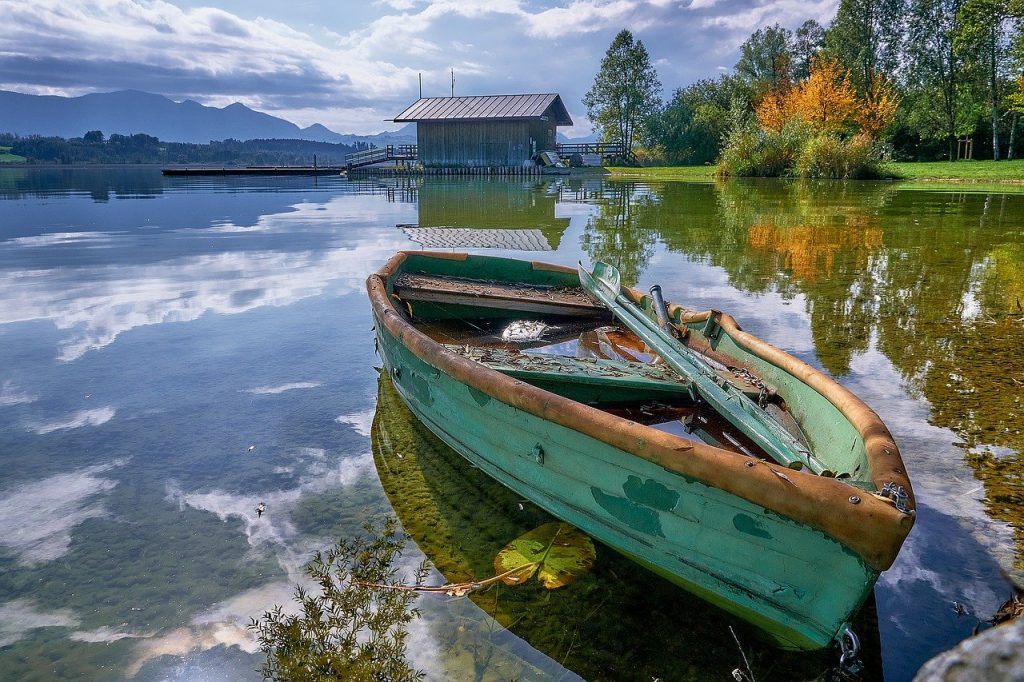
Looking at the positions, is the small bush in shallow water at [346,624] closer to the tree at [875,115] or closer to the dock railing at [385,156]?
the tree at [875,115]

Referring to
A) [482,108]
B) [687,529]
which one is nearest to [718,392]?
[687,529]

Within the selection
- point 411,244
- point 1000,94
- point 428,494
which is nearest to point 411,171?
point 411,244

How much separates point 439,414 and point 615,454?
5.47 ft

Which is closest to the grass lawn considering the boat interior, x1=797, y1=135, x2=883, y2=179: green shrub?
x1=797, y1=135, x2=883, y2=179: green shrub

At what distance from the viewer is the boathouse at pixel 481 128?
4150cm

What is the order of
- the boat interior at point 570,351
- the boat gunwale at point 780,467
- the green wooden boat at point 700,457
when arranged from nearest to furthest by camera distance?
the boat gunwale at point 780,467 < the green wooden boat at point 700,457 < the boat interior at point 570,351

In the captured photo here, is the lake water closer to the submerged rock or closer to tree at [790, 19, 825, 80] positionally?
the submerged rock

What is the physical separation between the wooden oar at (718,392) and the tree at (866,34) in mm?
49893

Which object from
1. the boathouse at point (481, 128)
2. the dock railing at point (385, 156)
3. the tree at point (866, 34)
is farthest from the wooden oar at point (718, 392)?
the tree at point (866, 34)

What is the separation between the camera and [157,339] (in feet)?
22.9

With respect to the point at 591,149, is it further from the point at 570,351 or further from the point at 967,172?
the point at 570,351

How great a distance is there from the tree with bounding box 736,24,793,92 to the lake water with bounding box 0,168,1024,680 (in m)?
51.5

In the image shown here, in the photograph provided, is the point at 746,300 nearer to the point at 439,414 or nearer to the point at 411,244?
the point at 439,414

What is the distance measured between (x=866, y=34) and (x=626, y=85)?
1818cm
